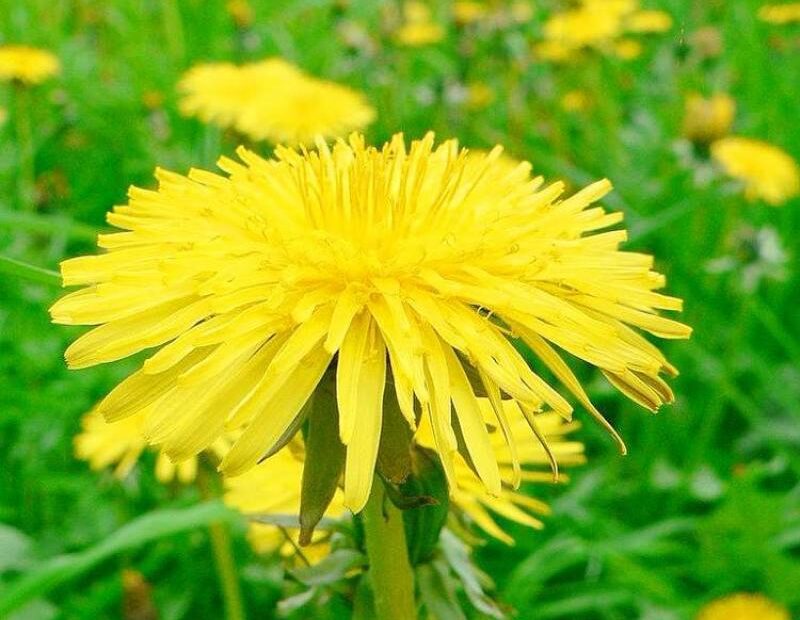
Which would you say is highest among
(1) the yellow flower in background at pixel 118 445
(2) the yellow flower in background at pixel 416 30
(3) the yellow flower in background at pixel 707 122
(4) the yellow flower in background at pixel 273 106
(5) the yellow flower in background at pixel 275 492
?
(2) the yellow flower in background at pixel 416 30

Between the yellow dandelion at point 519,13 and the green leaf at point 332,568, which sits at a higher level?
the yellow dandelion at point 519,13

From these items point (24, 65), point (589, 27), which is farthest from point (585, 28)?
point (24, 65)

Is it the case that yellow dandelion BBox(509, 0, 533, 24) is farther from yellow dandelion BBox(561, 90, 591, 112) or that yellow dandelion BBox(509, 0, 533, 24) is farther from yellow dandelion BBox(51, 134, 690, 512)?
yellow dandelion BBox(51, 134, 690, 512)

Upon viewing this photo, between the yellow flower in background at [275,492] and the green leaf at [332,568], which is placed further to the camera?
the yellow flower in background at [275,492]

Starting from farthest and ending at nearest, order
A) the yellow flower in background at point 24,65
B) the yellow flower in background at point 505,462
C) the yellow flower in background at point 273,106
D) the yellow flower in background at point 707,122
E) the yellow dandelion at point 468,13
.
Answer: the yellow dandelion at point 468,13
the yellow flower in background at point 24,65
the yellow flower in background at point 273,106
the yellow flower in background at point 707,122
the yellow flower in background at point 505,462

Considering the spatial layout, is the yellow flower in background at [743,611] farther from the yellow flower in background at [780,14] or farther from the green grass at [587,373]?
the yellow flower in background at [780,14]

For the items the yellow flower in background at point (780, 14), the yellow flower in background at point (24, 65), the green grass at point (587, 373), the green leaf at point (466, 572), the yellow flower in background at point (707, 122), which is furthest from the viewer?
the yellow flower in background at point (780, 14)

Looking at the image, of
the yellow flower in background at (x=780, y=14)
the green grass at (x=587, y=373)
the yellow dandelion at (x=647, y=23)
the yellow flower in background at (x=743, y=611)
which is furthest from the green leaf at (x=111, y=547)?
the yellow flower in background at (x=780, y=14)
